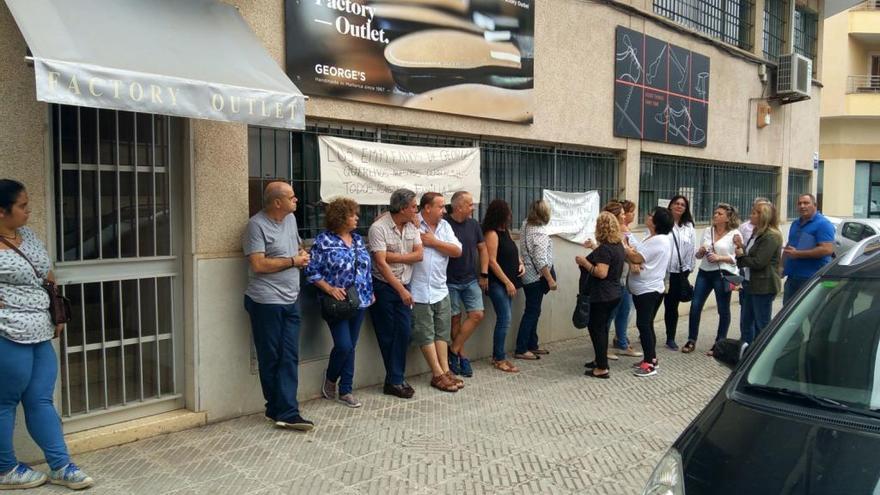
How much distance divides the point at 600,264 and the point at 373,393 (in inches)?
99.0

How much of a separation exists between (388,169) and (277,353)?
2.13 metres

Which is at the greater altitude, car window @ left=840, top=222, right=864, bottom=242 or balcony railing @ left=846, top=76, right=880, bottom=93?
balcony railing @ left=846, top=76, right=880, bottom=93

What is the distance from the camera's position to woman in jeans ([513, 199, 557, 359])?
7402 millimetres

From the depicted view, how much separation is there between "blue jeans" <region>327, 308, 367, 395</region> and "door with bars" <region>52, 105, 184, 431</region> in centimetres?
120

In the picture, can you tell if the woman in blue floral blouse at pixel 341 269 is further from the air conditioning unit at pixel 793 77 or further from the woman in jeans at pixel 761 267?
the air conditioning unit at pixel 793 77

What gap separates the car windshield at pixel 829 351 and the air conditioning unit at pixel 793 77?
11427mm

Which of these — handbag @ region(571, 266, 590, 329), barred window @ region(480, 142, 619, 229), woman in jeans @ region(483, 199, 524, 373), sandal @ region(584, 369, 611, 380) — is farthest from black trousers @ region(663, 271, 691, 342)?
woman in jeans @ region(483, 199, 524, 373)

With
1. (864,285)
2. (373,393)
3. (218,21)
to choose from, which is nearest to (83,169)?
(218,21)

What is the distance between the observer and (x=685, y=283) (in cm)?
842

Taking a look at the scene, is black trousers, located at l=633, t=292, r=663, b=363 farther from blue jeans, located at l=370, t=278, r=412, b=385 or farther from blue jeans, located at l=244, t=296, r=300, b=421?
blue jeans, located at l=244, t=296, r=300, b=421

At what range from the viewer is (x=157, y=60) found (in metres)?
4.37

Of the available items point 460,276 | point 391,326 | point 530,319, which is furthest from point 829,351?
point 530,319

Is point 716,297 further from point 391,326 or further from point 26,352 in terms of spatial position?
point 26,352

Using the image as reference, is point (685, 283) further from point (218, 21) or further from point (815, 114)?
point (815, 114)
